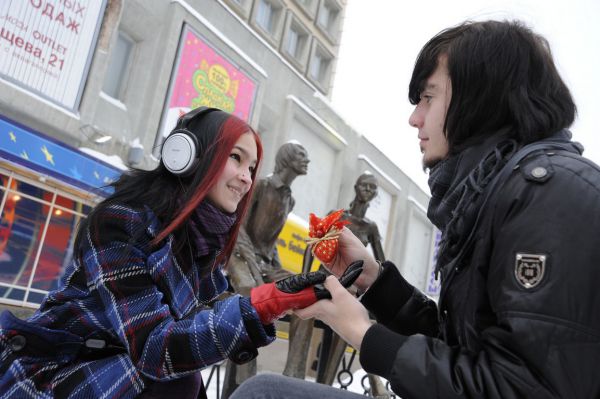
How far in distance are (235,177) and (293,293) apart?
859 mm

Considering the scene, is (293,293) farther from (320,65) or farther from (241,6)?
(320,65)

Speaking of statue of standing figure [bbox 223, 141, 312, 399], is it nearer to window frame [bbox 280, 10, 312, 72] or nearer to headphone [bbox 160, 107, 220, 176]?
headphone [bbox 160, 107, 220, 176]

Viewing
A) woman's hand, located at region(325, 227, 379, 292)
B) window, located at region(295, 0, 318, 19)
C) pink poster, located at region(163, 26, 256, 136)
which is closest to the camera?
woman's hand, located at region(325, 227, 379, 292)

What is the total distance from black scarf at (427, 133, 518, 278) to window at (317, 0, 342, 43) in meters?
22.7

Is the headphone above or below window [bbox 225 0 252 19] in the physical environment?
below

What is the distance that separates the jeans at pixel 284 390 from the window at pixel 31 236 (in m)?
7.60

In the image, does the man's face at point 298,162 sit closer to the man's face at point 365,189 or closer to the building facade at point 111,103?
the man's face at point 365,189

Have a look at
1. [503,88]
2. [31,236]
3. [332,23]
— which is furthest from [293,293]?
[332,23]

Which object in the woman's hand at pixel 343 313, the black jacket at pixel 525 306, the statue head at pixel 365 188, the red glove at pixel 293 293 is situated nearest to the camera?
Answer: the black jacket at pixel 525 306

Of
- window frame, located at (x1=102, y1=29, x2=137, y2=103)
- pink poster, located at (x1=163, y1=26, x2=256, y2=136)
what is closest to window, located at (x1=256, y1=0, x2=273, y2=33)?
pink poster, located at (x1=163, y1=26, x2=256, y2=136)

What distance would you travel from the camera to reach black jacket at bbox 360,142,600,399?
0.93m

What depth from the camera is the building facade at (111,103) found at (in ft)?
28.2

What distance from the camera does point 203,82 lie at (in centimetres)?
1252

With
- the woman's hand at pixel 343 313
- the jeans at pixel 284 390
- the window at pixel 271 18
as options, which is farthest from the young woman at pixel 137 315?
the window at pixel 271 18
